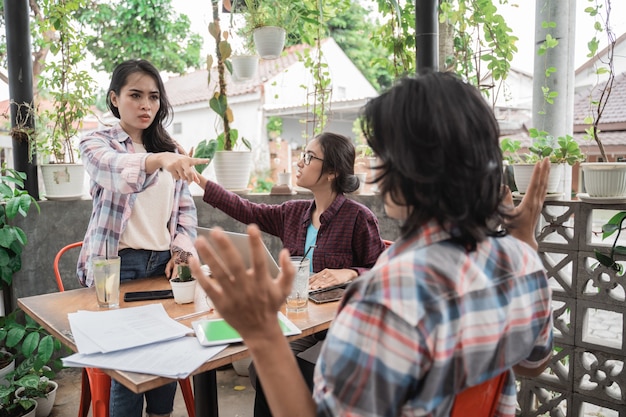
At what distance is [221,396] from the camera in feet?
9.08

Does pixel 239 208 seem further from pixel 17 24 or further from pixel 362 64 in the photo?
pixel 362 64

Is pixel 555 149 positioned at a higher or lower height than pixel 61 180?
higher

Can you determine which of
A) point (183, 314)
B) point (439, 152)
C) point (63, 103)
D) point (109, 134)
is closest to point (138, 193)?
point (109, 134)

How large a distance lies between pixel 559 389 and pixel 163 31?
7179 mm

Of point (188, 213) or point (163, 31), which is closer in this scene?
point (188, 213)

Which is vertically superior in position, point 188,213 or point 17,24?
point 17,24

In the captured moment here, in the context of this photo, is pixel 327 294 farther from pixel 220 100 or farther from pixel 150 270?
pixel 220 100

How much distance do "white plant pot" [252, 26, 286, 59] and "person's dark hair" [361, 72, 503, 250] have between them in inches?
81.4

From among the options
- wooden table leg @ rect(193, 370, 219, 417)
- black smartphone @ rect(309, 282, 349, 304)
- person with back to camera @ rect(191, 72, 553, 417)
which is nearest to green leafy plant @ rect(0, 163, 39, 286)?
wooden table leg @ rect(193, 370, 219, 417)

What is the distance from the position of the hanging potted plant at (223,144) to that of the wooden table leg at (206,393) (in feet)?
5.10

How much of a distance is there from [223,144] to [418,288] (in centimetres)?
243

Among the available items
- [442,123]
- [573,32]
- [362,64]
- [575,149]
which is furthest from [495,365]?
[362,64]

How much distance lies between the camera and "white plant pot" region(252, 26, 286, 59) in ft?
9.00

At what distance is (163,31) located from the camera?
24.6ft
